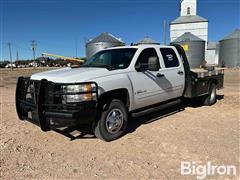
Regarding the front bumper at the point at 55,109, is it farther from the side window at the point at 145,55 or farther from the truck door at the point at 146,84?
the side window at the point at 145,55

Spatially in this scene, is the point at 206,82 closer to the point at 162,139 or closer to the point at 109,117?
the point at 162,139

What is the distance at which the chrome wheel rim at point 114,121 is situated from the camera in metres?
4.29

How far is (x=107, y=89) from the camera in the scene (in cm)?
406

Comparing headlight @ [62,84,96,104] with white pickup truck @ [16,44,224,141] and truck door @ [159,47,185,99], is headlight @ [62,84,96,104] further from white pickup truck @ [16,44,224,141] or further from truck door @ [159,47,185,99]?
truck door @ [159,47,185,99]

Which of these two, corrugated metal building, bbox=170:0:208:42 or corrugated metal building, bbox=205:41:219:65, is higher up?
corrugated metal building, bbox=170:0:208:42

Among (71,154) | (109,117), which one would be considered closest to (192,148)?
(109,117)

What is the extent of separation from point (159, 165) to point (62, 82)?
2.17 metres

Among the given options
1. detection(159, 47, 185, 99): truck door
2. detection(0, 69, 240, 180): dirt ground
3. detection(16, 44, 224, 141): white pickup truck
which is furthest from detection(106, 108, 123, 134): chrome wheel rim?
detection(159, 47, 185, 99): truck door

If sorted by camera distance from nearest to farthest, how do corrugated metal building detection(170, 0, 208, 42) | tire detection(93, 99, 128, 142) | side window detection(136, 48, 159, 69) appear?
tire detection(93, 99, 128, 142), side window detection(136, 48, 159, 69), corrugated metal building detection(170, 0, 208, 42)

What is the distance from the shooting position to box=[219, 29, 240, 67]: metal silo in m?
35.9

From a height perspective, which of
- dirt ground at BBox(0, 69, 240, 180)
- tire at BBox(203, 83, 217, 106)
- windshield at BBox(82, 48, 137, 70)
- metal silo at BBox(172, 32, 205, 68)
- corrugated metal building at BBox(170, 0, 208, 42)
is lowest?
dirt ground at BBox(0, 69, 240, 180)

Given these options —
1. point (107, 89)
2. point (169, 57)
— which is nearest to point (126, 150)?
point (107, 89)

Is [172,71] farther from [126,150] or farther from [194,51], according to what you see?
[194,51]

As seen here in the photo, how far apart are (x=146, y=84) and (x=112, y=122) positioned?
1231 millimetres
